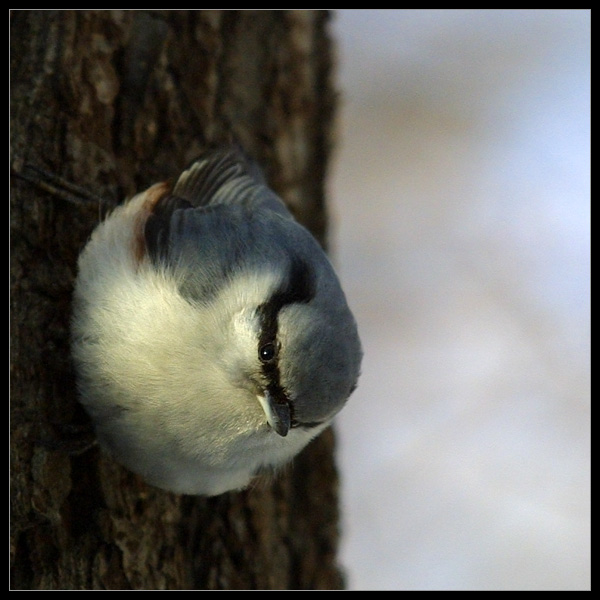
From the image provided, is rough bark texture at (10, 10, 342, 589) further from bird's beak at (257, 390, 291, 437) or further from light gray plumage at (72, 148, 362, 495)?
bird's beak at (257, 390, 291, 437)

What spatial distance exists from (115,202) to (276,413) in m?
0.71

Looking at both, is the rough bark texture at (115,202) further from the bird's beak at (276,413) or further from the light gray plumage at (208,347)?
the bird's beak at (276,413)

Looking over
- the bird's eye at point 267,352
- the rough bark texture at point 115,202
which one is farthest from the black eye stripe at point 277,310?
the rough bark texture at point 115,202

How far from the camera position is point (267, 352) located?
1359 millimetres

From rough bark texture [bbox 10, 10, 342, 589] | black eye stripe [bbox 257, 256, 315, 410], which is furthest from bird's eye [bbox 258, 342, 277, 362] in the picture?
rough bark texture [bbox 10, 10, 342, 589]

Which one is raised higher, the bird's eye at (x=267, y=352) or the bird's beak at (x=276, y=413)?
the bird's eye at (x=267, y=352)

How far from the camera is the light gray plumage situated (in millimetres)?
1355

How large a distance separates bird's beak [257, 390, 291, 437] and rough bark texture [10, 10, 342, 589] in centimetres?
44

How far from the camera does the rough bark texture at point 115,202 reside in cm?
146

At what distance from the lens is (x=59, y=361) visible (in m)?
1.53

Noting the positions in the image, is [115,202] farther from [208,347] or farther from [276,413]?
[276,413]

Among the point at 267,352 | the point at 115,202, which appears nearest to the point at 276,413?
the point at 267,352

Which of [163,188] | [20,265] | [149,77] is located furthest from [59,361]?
[149,77]

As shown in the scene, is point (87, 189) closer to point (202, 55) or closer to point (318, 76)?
point (202, 55)
